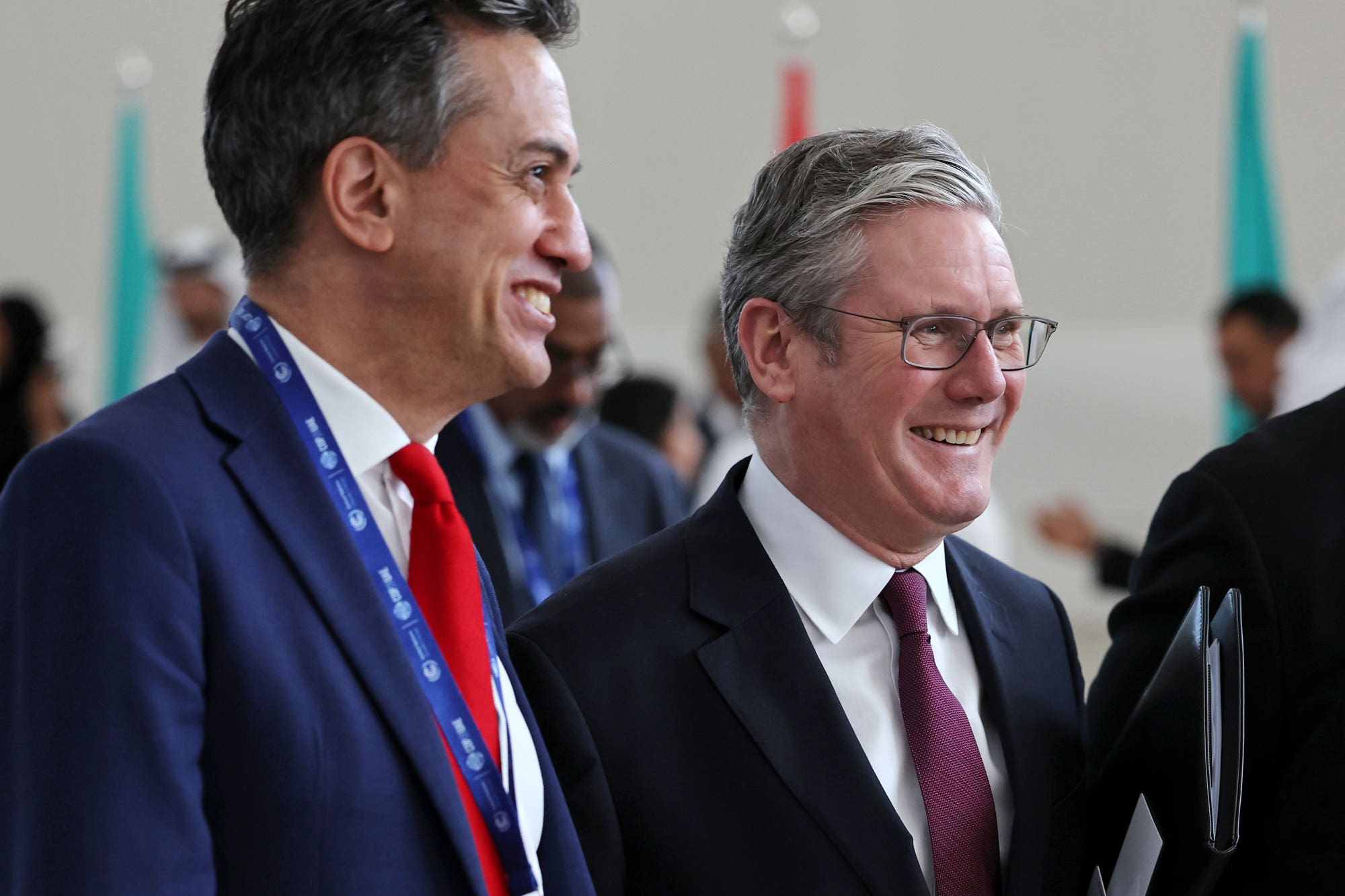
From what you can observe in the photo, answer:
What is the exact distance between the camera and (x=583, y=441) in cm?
387

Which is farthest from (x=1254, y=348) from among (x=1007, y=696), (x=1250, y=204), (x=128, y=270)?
(x=128, y=270)

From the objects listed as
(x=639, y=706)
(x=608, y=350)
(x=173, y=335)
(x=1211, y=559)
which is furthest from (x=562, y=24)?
(x=173, y=335)

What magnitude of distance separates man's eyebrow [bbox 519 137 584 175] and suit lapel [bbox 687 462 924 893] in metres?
0.55

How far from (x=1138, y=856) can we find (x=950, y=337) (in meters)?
0.63

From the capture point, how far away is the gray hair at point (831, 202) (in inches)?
75.9

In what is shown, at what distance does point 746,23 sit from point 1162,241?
9.97 ft

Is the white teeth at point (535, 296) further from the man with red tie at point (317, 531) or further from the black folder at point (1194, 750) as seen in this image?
the black folder at point (1194, 750)

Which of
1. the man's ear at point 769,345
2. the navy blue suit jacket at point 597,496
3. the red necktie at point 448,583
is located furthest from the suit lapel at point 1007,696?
the navy blue suit jacket at point 597,496

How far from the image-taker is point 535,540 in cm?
357

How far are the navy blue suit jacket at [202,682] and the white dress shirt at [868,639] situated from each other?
63 cm

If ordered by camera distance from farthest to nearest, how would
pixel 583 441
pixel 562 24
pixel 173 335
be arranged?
pixel 173 335, pixel 583 441, pixel 562 24

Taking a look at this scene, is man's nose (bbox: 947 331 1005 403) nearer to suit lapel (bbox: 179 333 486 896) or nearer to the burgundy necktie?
the burgundy necktie

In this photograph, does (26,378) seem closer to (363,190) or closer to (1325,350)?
(1325,350)

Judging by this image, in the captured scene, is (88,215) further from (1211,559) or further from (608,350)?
(1211,559)
